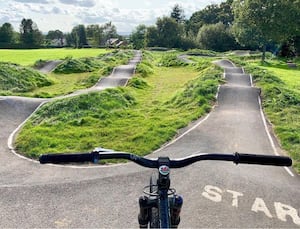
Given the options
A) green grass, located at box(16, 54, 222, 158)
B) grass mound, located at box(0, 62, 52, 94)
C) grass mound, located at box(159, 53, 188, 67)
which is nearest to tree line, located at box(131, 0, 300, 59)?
grass mound, located at box(159, 53, 188, 67)

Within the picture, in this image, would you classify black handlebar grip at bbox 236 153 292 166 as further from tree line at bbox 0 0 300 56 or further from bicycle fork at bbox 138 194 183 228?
tree line at bbox 0 0 300 56

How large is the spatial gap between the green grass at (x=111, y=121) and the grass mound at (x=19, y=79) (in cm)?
992

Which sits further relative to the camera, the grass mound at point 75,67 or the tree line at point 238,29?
the tree line at point 238,29

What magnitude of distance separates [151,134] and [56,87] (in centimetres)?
2029

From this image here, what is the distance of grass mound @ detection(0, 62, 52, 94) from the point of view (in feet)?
93.2

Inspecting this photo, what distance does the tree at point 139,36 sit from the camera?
321 feet

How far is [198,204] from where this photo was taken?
8.29 meters

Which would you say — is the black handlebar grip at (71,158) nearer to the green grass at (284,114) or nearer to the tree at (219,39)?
the green grass at (284,114)

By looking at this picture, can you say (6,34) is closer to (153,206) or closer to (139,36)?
(139,36)

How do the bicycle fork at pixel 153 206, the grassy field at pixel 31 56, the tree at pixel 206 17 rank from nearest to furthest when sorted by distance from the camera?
the bicycle fork at pixel 153 206 → the grassy field at pixel 31 56 → the tree at pixel 206 17

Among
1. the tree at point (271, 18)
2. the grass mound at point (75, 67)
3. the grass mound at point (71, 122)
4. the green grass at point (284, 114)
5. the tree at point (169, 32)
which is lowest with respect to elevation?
the grass mound at point (75, 67)

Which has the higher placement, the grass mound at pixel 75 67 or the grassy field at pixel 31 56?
the grass mound at pixel 75 67

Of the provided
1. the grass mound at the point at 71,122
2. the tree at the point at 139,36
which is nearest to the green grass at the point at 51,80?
the grass mound at the point at 71,122

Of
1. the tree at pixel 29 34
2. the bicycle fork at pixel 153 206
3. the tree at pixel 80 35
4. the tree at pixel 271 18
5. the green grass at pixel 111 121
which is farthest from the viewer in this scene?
the tree at pixel 80 35
